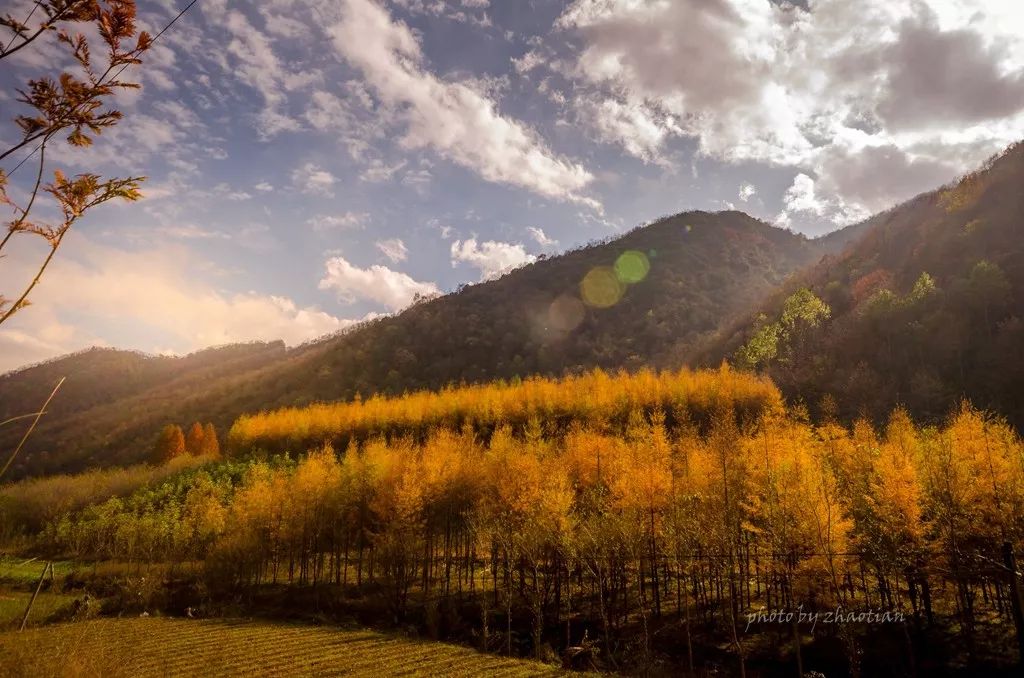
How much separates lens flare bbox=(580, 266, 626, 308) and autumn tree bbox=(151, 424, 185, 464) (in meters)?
122

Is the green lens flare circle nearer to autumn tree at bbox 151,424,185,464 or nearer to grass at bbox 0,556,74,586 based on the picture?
autumn tree at bbox 151,424,185,464

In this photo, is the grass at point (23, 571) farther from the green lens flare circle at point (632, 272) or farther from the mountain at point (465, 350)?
the green lens flare circle at point (632, 272)

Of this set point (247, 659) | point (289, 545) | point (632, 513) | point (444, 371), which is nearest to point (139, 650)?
point (247, 659)

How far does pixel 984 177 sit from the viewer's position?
382 feet

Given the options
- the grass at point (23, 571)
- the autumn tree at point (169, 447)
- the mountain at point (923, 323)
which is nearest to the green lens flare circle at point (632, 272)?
the mountain at point (923, 323)

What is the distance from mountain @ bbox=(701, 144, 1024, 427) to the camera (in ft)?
252

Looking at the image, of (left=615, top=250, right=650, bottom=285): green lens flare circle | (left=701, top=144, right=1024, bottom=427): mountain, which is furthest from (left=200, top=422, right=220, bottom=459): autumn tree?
(left=615, top=250, right=650, bottom=285): green lens flare circle

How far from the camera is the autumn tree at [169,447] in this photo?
10256 centimetres

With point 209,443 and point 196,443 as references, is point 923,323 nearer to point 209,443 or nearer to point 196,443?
point 209,443

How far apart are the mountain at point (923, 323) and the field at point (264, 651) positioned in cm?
6078

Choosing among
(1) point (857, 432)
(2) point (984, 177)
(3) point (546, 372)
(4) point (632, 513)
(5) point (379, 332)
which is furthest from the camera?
(5) point (379, 332)

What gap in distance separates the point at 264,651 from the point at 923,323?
103 m

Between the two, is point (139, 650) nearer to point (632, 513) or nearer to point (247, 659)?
point (247, 659)

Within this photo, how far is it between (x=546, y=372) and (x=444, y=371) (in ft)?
93.0
